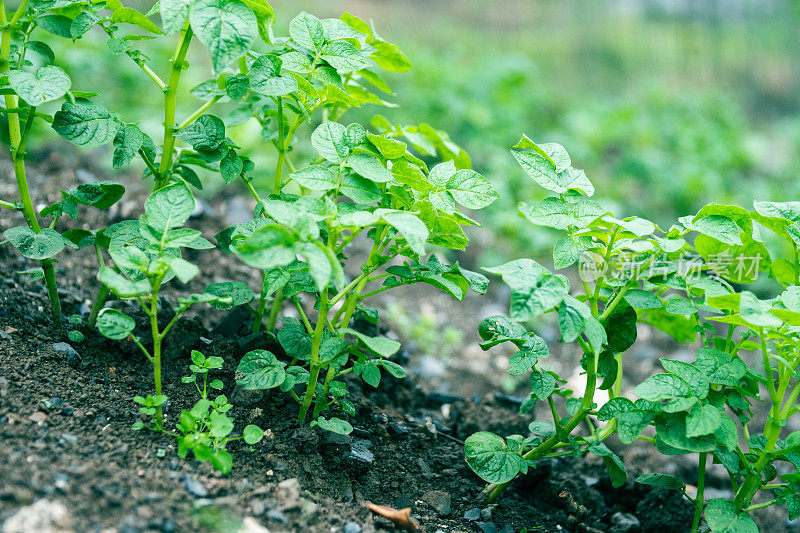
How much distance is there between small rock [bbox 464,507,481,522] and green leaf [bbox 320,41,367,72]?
1120mm

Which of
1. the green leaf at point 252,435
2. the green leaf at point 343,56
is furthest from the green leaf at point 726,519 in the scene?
the green leaf at point 343,56

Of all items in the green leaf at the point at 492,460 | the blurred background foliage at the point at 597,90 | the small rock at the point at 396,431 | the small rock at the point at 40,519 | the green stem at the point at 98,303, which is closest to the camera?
the small rock at the point at 40,519

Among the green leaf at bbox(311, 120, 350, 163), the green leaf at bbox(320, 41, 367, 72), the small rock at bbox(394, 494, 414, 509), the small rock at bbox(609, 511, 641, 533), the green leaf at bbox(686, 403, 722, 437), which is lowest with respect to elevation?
the small rock at bbox(609, 511, 641, 533)

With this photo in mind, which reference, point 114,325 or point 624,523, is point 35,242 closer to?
point 114,325

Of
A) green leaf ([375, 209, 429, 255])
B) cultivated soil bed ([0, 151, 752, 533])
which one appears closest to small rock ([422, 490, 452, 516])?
cultivated soil bed ([0, 151, 752, 533])

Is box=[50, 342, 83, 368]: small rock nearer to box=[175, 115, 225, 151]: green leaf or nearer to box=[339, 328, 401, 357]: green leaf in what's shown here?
box=[175, 115, 225, 151]: green leaf

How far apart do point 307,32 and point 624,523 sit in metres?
1.51

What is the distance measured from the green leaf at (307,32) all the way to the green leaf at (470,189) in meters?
0.44

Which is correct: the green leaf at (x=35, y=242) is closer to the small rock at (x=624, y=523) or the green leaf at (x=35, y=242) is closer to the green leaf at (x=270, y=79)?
the green leaf at (x=270, y=79)

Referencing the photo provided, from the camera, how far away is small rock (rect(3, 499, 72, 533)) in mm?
1102

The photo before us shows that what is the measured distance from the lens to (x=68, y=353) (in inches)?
65.4

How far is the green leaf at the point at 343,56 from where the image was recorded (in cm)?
146

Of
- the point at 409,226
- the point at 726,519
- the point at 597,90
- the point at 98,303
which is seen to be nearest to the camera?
the point at 409,226

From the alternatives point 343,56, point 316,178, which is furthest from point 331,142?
point 343,56
